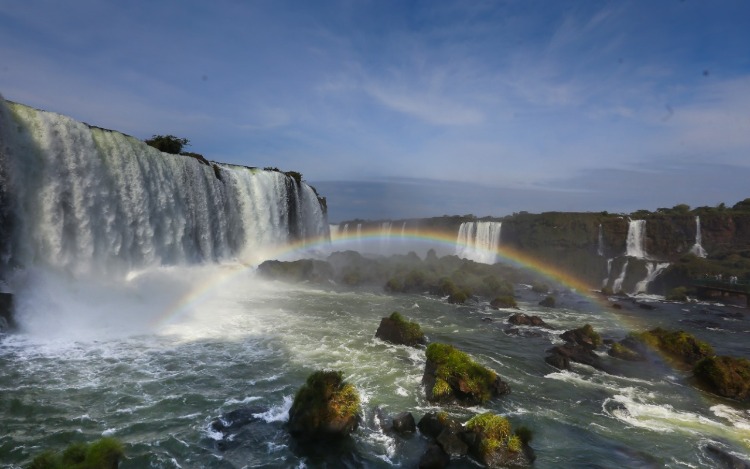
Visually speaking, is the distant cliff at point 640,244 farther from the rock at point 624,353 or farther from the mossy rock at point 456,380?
the mossy rock at point 456,380

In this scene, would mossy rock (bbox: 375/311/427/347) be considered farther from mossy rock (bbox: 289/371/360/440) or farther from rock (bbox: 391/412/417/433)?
mossy rock (bbox: 289/371/360/440)

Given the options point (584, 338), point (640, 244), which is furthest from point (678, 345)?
point (640, 244)

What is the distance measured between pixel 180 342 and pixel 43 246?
815 cm

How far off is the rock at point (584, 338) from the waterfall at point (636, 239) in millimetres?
32307

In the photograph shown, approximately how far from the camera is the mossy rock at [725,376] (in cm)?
1311

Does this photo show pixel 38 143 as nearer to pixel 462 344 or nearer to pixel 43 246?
Result: pixel 43 246

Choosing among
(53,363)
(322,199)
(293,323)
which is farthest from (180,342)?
(322,199)

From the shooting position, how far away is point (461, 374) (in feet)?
38.4

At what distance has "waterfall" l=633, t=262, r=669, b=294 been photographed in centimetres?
4000

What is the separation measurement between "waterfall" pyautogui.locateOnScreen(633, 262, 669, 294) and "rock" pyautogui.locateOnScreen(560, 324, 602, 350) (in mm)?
26598

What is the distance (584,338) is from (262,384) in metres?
15.2

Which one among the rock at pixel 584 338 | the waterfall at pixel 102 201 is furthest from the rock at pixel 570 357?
the waterfall at pixel 102 201

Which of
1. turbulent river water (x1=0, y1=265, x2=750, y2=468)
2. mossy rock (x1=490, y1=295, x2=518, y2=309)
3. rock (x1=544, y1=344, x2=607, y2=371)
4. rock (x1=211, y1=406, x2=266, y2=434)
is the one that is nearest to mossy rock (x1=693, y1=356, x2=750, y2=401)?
turbulent river water (x1=0, y1=265, x2=750, y2=468)

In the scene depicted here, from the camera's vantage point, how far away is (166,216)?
85.1 feet
